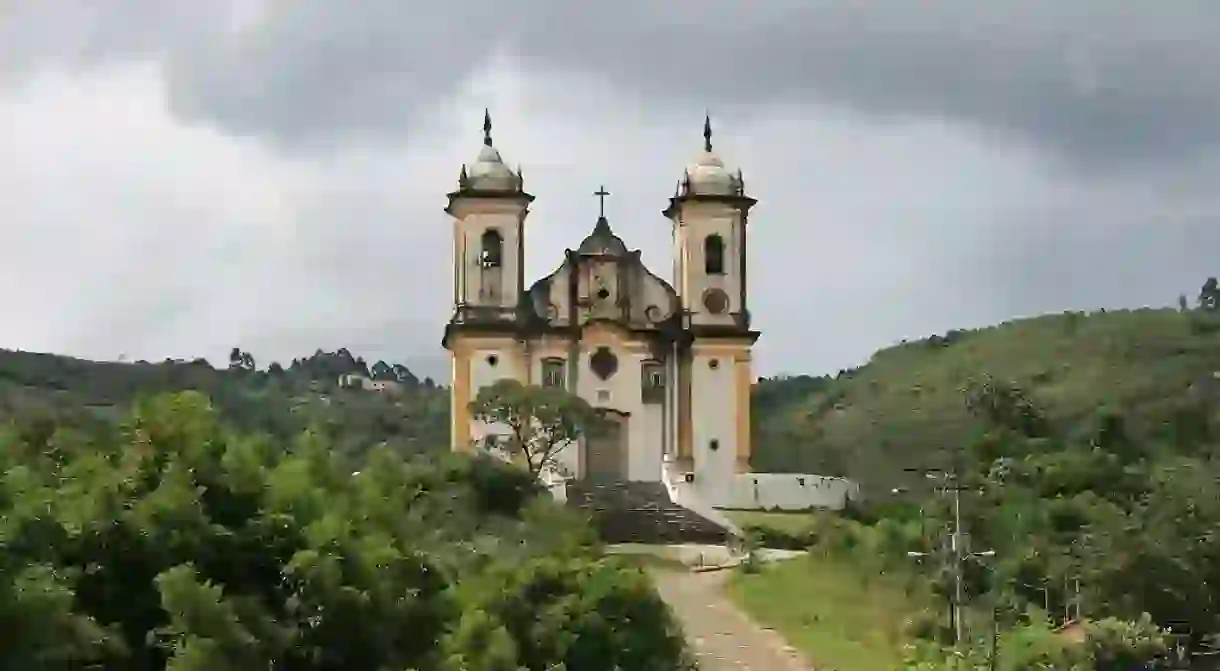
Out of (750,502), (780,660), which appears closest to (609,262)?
(750,502)

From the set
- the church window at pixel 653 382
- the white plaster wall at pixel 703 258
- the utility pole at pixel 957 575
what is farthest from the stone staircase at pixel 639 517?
the utility pole at pixel 957 575

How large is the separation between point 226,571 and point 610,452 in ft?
96.8

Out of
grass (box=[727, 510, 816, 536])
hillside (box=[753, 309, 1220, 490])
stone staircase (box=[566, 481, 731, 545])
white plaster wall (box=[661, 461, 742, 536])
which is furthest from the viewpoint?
hillside (box=[753, 309, 1220, 490])

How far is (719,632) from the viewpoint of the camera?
28.7 m

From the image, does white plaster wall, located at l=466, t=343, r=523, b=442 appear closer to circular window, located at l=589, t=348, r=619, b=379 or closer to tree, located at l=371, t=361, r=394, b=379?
circular window, located at l=589, t=348, r=619, b=379

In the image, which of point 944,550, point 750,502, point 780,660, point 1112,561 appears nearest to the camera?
point 780,660

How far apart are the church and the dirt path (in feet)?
31.2

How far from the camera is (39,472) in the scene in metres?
15.5

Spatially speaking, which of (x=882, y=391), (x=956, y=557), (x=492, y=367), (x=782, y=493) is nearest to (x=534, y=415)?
(x=492, y=367)

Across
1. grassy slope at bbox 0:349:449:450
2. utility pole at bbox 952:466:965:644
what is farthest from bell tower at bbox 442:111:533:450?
utility pole at bbox 952:466:965:644

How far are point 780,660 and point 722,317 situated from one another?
19.0 m

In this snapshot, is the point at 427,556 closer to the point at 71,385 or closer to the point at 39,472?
the point at 39,472

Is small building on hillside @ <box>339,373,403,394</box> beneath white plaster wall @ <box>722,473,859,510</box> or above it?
above

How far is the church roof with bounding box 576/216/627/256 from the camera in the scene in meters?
45.6
